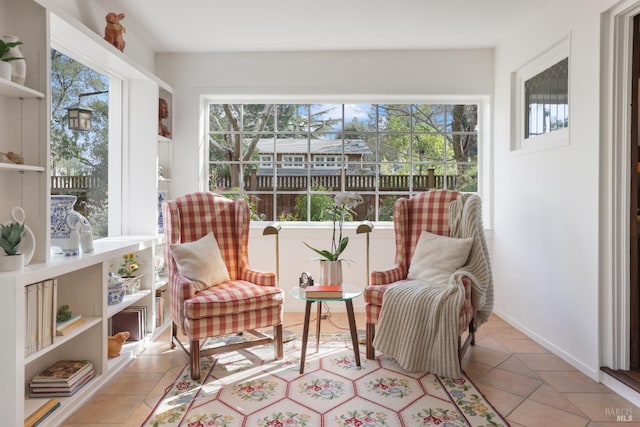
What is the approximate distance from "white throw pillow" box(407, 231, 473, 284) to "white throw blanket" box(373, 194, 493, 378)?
9 cm

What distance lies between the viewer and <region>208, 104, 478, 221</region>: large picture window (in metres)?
4.19

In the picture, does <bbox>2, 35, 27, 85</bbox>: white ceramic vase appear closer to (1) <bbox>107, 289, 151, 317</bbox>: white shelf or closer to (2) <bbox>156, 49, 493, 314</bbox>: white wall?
(1) <bbox>107, 289, 151, 317</bbox>: white shelf

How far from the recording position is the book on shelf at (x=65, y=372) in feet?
7.16

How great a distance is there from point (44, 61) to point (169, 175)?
76.6 inches

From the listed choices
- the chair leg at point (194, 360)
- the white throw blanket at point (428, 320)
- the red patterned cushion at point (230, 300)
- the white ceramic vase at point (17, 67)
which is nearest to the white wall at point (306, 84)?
the red patterned cushion at point (230, 300)

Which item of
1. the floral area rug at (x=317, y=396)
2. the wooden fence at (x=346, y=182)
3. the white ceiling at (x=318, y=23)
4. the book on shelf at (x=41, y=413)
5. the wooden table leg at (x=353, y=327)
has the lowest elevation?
the floral area rug at (x=317, y=396)

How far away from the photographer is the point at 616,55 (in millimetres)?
2404

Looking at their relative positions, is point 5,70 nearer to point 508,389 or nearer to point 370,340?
point 370,340

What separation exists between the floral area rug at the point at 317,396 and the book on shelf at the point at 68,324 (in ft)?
2.03

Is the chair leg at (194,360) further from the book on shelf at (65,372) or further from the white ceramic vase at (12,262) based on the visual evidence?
the white ceramic vase at (12,262)

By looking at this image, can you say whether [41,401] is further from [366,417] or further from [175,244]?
[366,417]

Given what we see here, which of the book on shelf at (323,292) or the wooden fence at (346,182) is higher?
the wooden fence at (346,182)

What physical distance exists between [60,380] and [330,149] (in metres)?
2.89

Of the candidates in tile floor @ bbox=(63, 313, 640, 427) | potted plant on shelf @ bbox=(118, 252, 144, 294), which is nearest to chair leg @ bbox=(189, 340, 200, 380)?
tile floor @ bbox=(63, 313, 640, 427)
